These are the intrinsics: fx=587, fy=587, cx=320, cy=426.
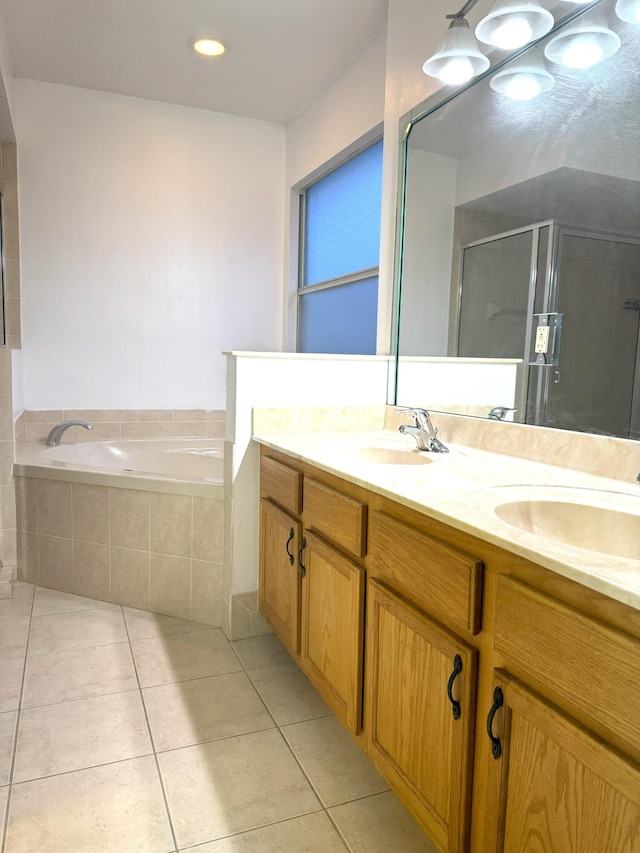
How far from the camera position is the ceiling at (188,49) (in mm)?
2486

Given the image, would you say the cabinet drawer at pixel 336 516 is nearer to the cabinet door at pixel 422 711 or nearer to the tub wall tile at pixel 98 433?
the cabinet door at pixel 422 711

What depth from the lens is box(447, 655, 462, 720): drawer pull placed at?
40.5 inches

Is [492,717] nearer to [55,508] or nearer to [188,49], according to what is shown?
[55,508]

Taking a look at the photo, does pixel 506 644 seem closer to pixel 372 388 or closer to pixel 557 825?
pixel 557 825

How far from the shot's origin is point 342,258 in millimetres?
3312

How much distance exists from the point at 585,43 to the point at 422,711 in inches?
63.1

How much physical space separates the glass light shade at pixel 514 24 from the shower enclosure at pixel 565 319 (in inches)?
20.0

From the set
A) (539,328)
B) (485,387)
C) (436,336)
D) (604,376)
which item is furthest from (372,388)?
(604,376)

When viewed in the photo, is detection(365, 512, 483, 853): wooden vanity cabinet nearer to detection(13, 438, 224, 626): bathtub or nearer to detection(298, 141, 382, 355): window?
detection(13, 438, 224, 626): bathtub

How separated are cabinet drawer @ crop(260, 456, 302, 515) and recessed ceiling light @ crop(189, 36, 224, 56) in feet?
6.61

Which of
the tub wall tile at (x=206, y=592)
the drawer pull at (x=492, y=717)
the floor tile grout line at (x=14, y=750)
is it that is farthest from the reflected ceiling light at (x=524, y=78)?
the floor tile grout line at (x=14, y=750)

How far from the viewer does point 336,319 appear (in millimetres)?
3375

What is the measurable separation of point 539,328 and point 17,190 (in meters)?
2.89

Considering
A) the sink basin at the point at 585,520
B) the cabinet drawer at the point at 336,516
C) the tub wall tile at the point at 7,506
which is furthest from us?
the tub wall tile at the point at 7,506
